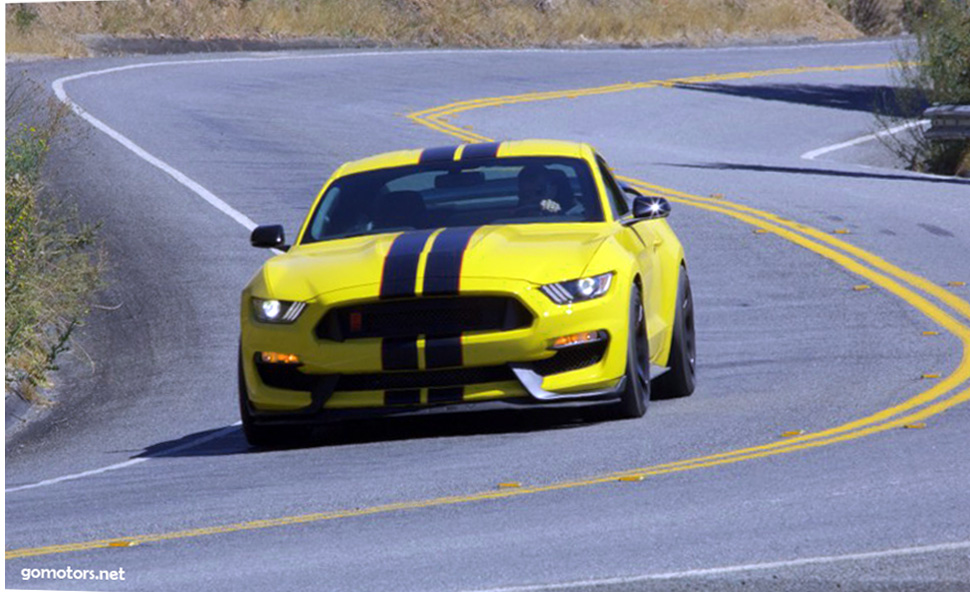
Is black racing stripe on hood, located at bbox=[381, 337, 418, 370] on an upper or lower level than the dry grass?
upper

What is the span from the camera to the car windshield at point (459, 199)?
11.6 m

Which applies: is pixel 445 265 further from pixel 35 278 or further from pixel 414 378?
pixel 35 278

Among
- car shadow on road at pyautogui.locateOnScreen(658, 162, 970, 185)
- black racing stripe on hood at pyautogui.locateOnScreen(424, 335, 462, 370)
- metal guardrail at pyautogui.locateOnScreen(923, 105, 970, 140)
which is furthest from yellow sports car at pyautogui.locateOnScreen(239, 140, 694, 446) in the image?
metal guardrail at pyautogui.locateOnScreen(923, 105, 970, 140)

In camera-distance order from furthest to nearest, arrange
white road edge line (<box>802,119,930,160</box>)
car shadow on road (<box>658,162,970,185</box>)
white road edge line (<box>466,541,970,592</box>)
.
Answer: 1. white road edge line (<box>802,119,930,160</box>)
2. car shadow on road (<box>658,162,970,185</box>)
3. white road edge line (<box>466,541,970,592</box>)

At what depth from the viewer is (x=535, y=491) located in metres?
8.68

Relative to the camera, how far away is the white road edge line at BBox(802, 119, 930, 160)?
1237 inches

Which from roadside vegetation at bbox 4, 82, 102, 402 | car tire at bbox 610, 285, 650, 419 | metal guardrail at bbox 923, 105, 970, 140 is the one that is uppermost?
car tire at bbox 610, 285, 650, 419

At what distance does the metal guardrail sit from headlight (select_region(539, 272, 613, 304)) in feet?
50.5

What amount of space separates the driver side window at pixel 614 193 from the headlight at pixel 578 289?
54.8 inches

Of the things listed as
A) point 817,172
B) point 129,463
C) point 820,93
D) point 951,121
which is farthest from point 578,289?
point 820,93

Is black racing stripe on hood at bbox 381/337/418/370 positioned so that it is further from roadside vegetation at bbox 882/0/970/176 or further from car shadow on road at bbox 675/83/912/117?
car shadow on road at bbox 675/83/912/117

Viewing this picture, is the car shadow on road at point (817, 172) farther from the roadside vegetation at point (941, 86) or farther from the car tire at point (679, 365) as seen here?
the car tire at point (679, 365)

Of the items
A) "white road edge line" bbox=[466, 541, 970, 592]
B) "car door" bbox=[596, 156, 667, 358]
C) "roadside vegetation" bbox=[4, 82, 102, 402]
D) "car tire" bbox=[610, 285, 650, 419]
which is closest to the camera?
"white road edge line" bbox=[466, 541, 970, 592]

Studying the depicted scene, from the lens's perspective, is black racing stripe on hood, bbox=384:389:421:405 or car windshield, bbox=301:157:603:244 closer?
black racing stripe on hood, bbox=384:389:421:405
